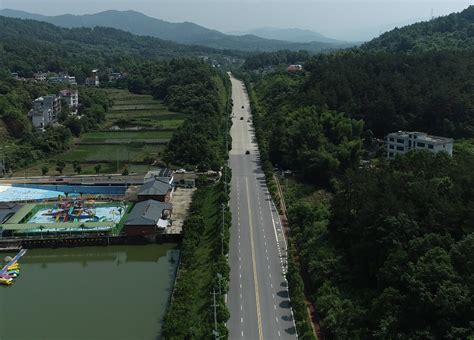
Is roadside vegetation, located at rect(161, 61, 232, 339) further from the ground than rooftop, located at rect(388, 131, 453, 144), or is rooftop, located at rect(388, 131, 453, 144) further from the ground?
rooftop, located at rect(388, 131, 453, 144)

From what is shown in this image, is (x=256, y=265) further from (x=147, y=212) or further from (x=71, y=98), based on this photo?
(x=71, y=98)

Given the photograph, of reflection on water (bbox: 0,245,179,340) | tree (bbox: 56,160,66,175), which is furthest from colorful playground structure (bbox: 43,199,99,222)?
tree (bbox: 56,160,66,175)

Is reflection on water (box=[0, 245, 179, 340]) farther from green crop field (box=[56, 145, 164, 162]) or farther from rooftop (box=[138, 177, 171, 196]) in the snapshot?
green crop field (box=[56, 145, 164, 162])

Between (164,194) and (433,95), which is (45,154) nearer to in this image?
(164,194)

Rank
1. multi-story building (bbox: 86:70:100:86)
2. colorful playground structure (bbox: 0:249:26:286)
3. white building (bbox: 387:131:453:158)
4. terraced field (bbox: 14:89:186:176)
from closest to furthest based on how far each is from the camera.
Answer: colorful playground structure (bbox: 0:249:26:286) < white building (bbox: 387:131:453:158) < terraced field (bbox: 14:89:186:176) < multi-story building (bbox: 86:70:100:86)

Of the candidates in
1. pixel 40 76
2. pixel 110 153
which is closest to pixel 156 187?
pixel 110 153

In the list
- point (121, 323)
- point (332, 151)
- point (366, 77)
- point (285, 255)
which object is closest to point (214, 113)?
point (366, 77)

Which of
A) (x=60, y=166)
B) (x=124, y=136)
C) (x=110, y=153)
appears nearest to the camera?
(x=60, y=166)

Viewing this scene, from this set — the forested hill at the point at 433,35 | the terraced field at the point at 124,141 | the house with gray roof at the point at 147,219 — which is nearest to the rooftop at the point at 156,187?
the house with gray roof at the point at 147,219
